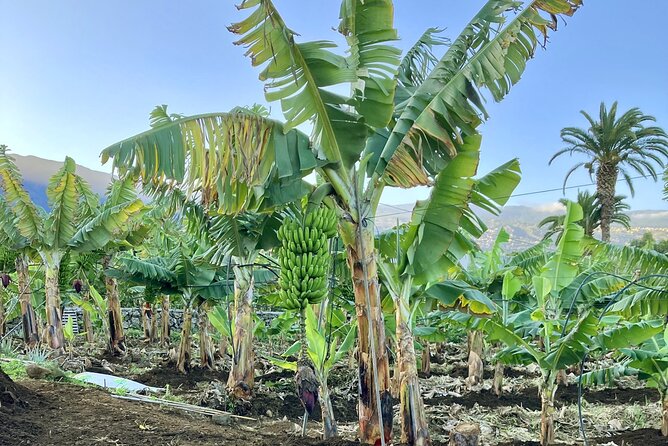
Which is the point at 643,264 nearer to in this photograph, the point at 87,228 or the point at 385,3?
the point at 385,3

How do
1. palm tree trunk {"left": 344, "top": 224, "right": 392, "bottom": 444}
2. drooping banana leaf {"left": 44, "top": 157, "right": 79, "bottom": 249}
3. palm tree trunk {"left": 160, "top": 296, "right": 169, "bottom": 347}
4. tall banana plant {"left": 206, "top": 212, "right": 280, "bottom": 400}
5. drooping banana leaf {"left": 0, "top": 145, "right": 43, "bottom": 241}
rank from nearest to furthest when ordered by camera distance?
palm tree trunk {"left": 344, "top": 224, "right": 392, "bottom": 444} → tall banana plant {"left": 206, "top": 212, "right": 280, "bottom": 400} → drooping banana leaf {"left": 44, "top": 157, "right": 79, "bottom": 249} → drooping banana leaf {"left": 0, "top": 145, "right": 43, "bottom": 241} → palm tree trunk {"left": 160, "top": 296, "right": 169, "bottom": 347}

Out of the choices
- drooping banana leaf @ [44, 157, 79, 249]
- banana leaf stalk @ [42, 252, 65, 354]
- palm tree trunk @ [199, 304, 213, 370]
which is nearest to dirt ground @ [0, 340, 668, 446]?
palm tree trunk @ [199, 304, 213, 370]

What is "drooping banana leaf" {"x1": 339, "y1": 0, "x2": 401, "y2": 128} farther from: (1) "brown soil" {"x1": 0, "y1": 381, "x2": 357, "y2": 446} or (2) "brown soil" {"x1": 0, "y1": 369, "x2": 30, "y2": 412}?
(2) "brown soil" {"x1": 0, "y1": 369, "x2": 30, "y2": 412}

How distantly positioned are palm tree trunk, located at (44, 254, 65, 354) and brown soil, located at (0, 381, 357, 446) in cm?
500

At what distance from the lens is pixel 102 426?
14.7 ft

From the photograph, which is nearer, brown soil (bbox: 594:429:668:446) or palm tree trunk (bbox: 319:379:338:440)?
palm tree trunk (bbox: 319:379:338:440)

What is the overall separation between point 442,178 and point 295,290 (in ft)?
5.89

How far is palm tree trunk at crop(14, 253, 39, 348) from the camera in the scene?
1281 cm

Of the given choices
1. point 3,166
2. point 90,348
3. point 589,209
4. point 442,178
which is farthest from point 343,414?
point 589,209

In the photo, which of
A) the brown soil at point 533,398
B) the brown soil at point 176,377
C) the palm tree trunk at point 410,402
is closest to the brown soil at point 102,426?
the palm tree trunk at point 410,402

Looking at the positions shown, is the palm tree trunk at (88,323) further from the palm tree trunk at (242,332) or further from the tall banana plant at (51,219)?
the palm tree trunk at (242,332)

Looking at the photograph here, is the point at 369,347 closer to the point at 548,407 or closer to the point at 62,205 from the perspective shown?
the point at 548,407

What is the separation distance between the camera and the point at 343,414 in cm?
791

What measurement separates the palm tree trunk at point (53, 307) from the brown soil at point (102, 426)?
4999 mm
